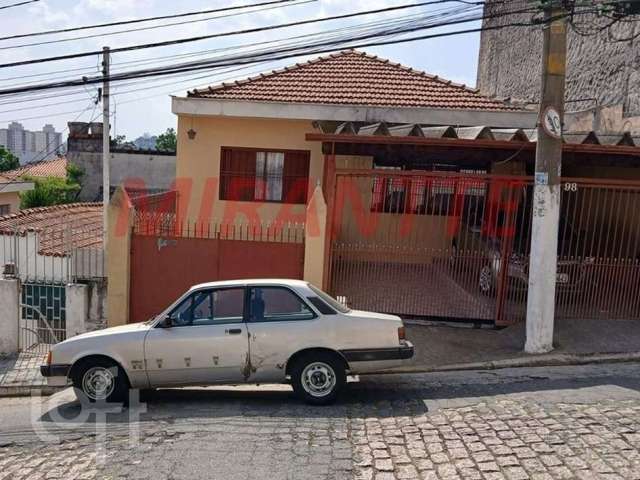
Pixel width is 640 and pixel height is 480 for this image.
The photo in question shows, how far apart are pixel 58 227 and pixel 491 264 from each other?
30.4 feet

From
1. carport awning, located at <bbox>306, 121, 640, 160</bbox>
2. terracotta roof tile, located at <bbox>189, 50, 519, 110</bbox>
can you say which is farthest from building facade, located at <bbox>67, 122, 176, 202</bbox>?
carport awning, located at <bbox>306, 121, 640, 160</bbox>

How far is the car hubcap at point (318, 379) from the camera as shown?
645cm

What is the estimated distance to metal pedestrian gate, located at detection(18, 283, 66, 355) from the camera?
10.1 m

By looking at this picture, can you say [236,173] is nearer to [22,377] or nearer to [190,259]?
[190,259]

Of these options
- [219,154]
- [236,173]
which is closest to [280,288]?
[236,173]

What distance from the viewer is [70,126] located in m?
29.4

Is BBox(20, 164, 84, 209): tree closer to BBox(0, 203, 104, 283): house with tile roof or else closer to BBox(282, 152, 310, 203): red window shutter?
BBox(0, 203, 104, 283): house with tile roof

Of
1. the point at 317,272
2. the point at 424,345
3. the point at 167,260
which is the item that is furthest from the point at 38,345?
the point at 424,345

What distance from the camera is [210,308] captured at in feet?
22.0

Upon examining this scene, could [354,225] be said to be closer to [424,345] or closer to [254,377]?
[424,345]

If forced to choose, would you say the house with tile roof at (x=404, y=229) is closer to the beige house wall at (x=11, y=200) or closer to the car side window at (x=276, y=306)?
the car side window at (x=276, y=306)

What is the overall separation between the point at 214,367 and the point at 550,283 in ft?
15.0

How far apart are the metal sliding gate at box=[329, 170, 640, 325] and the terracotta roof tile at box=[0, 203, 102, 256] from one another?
4.82 meters

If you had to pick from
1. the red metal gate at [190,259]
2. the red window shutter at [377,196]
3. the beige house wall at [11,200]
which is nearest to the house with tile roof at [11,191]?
the beige house wall at [11,200]
